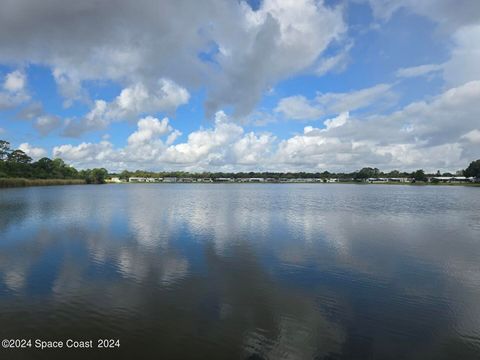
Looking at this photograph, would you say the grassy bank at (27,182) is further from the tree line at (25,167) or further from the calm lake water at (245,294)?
the calm lake water at (245,294)

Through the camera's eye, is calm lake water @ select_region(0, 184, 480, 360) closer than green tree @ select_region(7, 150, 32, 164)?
Yes

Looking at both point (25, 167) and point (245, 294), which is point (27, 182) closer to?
point (25, 167)

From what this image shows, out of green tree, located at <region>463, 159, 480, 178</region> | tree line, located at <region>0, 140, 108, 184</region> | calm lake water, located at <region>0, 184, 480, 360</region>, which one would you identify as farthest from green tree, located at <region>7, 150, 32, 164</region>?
green tree, located at <region>463, 159, 480, 178</region>

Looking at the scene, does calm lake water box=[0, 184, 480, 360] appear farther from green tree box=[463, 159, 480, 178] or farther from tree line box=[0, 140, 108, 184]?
green tree box=[463, 159, 480, 178]

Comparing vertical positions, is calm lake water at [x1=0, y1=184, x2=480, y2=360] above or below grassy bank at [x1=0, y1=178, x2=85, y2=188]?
below

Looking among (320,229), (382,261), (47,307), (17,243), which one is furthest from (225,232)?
(47,307)

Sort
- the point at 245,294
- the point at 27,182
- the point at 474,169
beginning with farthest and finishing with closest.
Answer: the point at 474,169
the point at 27,182
the point at 245,294

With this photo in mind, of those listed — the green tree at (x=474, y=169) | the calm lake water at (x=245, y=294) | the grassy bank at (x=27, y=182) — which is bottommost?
the calm lake water at (x=245, y=294)

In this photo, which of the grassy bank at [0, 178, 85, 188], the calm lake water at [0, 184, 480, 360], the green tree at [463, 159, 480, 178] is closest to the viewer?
the calm lake water at [0, 184, 480, 360]

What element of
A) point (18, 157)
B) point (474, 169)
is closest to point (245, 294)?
point (18, 157)

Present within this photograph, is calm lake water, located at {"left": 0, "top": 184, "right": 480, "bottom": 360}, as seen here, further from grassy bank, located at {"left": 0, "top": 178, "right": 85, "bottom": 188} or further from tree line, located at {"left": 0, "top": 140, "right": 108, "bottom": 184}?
tree line, located at {"left": 0, "top": 140, "right": 108, "bottom": 184}

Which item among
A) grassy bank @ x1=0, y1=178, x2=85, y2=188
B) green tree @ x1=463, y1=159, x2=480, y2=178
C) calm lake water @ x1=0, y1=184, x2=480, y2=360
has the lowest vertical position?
calm lake water @ x1=0, y1=184, x2=480, y2=360

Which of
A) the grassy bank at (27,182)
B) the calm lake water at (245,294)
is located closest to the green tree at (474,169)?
the calm lake water at (245,294)

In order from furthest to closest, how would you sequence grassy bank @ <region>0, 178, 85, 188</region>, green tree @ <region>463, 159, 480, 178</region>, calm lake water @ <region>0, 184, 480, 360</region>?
green tree @ <region>463, 159, 480, 178</region>, grassy bank @ <region>0, 178, 85, 188</region>, calm lake water @ <region>0, 184, 480, 360</region>
